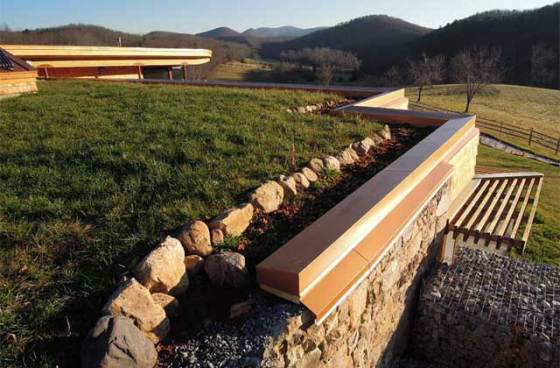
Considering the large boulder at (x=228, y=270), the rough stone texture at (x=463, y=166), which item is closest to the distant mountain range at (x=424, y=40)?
the rough stone texture at (x=463, y=166)

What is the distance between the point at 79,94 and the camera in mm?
8828

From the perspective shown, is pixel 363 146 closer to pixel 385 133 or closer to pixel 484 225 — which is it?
pixel 385 133

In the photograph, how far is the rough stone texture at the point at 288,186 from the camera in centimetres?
402

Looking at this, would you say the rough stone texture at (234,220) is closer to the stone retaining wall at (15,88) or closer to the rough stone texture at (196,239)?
the rough stone texture at (196,239)

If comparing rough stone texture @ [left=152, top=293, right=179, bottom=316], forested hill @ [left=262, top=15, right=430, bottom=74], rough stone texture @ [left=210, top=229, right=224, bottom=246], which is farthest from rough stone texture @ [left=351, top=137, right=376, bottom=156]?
forested hill @ [left=262, top=15, right=430, bottom=74]

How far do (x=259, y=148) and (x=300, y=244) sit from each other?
222 cm

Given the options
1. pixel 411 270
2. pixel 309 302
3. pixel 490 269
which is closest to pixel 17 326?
pixel 309 302

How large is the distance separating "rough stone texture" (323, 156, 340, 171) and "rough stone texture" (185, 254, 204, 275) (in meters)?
2.28

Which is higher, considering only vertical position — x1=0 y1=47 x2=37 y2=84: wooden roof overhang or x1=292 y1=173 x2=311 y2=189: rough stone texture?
x1=0 y1=47 x2=37 y2=84: wooden roof overhang

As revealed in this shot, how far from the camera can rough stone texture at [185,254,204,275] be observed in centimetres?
292

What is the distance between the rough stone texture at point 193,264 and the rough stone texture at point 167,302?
0.31 m

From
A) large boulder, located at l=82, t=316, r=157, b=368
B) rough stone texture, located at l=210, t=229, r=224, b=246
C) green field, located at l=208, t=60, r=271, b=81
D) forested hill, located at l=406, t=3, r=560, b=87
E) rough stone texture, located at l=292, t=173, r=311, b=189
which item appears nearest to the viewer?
large boulder, located at l=82, t=316, r=157, b=368

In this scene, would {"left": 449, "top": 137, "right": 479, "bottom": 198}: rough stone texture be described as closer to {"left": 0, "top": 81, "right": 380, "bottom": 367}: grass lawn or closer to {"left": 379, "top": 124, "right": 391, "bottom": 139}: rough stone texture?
{"left": 379, "top": 124, "right": 391, "bottom": 139}: rough stone texture

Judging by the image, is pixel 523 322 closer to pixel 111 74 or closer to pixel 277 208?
pixel 277 208
